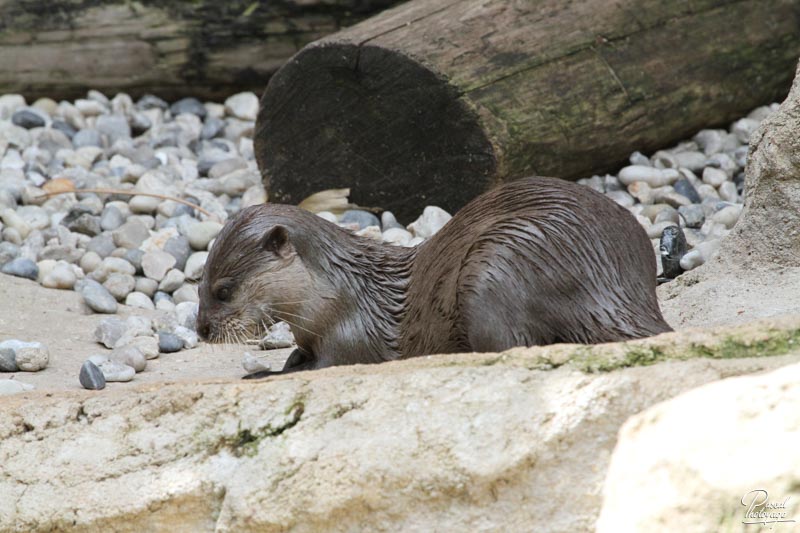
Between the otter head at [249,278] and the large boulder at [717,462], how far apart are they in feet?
5.00

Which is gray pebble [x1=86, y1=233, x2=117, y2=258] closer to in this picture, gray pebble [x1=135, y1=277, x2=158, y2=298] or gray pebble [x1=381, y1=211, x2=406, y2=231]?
gray pebble [x1=135, y1=277, x2=158, y2=298]

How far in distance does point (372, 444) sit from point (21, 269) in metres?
2.96

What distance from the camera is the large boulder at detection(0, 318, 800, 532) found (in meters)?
2.30

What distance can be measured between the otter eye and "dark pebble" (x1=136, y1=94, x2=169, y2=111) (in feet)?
12.6

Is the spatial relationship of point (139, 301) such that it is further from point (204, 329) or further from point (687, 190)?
point (687, 190)

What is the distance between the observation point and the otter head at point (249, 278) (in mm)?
3461

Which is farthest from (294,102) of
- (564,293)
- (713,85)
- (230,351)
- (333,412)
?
(333,412)

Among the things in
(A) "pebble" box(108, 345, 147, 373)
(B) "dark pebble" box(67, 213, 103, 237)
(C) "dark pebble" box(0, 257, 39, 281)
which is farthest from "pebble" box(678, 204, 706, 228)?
(C) "dark pebble" box(0, 257, 39, 281)

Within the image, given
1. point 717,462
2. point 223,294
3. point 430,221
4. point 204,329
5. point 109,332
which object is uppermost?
point 717,462

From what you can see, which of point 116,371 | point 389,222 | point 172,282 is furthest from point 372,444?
point 389,222

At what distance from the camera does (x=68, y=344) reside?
4215 mm

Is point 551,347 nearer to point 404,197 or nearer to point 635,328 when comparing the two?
point 635,328

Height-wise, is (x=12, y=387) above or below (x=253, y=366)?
above

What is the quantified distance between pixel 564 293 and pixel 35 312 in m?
2.40
